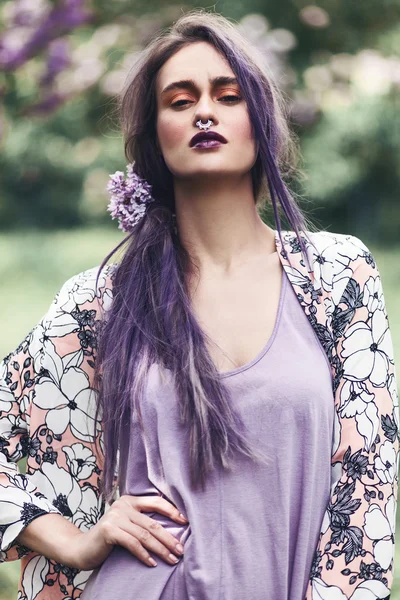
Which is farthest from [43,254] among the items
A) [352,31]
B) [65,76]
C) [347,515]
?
[347,515]

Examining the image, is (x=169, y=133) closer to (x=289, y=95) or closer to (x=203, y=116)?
(x=203, y=116)

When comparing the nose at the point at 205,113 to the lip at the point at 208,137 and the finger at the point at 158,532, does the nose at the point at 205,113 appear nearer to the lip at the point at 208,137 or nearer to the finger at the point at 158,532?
the lip at the point at 208,137

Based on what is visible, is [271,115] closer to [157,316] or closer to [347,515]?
[157,316]

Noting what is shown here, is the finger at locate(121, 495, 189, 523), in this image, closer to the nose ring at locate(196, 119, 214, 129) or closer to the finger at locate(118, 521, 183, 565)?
the finger at locate(118, 521, 183, 565)

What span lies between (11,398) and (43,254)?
5.48 m

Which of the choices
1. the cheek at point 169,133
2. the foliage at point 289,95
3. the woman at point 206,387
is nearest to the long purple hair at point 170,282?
the woman at point 206,387

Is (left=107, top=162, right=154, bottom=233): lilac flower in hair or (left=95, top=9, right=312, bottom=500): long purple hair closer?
(left=95, top=9, right=312, bottom=500): long purple hair

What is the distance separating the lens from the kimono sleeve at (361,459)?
1716 mm

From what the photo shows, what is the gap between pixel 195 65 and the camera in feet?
6.70

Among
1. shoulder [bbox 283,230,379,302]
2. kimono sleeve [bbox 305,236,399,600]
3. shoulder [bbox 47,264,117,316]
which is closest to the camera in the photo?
kimono sleeve [bbox 305,236,399,600]

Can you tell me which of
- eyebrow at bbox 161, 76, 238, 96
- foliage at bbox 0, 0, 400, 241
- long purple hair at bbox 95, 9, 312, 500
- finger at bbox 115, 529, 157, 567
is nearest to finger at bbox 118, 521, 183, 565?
finger at bbox 115, 529, 157, 567

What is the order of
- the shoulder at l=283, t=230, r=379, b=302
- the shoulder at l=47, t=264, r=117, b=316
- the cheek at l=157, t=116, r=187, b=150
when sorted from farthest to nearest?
the shoulder at l=47, t=264, r=117, b=316, the cheek at l=157, t=116, r=187, b=150, the shoulder at l=283, t=230, r=379, b=302

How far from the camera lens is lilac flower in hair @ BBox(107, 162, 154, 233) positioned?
7.16 feet

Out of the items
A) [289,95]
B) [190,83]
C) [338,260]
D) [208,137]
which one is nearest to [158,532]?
[338,260]
